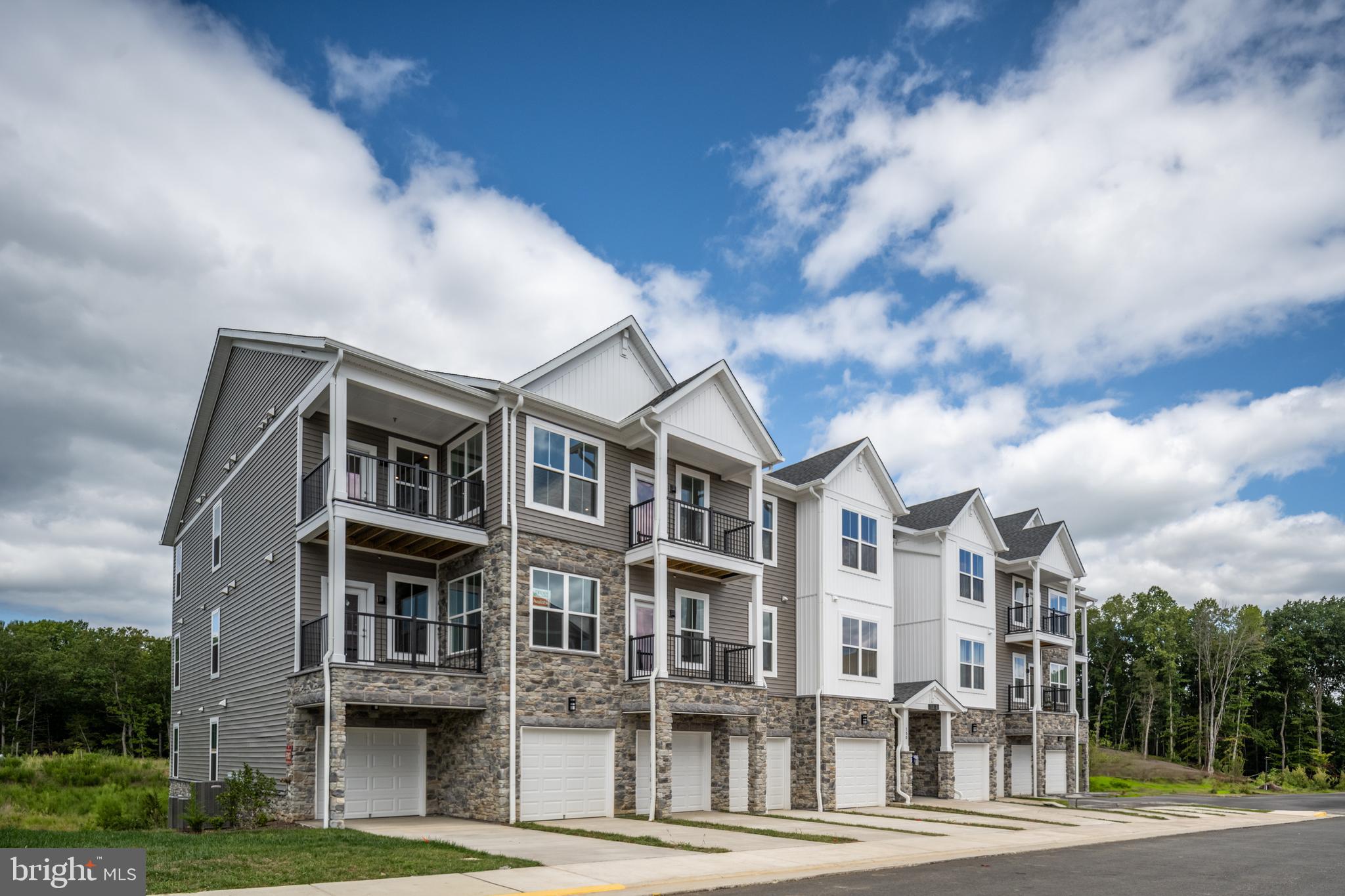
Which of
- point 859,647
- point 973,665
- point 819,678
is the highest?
point 859,647

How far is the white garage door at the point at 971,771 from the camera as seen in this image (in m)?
32.3

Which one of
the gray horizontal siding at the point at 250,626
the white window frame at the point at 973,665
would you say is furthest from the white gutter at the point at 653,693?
the white window frame at the point at 973,665

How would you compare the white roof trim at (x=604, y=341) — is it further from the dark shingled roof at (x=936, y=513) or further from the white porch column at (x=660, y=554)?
the dark shingled roof at (x=936, y=513)

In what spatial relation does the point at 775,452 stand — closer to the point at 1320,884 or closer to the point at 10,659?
A: the point at 1320,884

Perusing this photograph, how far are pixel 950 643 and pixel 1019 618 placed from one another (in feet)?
19.8

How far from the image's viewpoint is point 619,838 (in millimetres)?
17219

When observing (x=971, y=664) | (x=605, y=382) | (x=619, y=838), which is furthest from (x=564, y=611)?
(x=971, y=664)

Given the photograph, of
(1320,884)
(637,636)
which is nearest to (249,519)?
(637,636)

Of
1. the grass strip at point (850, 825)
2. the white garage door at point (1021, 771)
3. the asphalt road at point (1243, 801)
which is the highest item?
the grass strip at point (850, 825)

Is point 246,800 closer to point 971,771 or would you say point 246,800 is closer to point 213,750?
point 213,750

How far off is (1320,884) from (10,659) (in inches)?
2443

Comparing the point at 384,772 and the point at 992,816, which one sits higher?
the point at 384,772

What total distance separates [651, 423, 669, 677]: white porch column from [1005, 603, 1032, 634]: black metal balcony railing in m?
18.6

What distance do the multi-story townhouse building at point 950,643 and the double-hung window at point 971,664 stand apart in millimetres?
44
